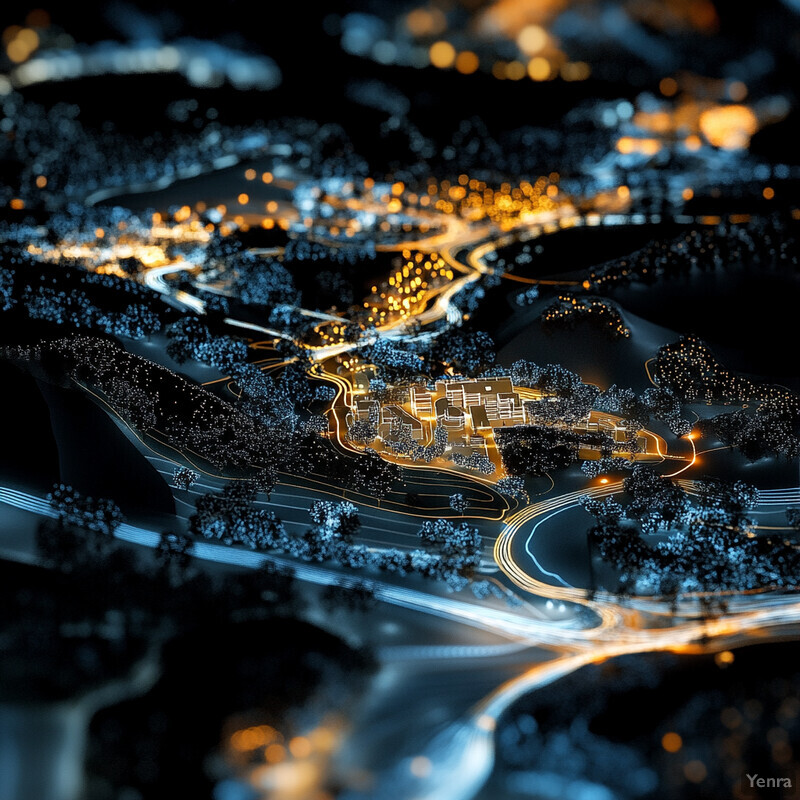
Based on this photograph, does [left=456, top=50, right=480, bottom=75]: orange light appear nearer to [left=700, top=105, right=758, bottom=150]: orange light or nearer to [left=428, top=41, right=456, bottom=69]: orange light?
[left=428, top=41, right=456, bottom=69]: orange light

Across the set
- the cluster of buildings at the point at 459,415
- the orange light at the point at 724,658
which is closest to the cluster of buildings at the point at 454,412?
the cluster of buildings at the point at 459,415

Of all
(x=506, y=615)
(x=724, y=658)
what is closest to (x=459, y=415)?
(x=506, y=615)

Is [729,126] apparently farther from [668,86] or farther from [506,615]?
[506,615]

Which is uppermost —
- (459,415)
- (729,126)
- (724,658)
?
(729,126)

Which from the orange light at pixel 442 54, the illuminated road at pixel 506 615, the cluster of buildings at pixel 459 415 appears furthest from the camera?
the cluster of buildings at pixel 459 415

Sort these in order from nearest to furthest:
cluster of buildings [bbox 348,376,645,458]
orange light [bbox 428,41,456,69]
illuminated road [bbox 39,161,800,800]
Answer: illuminated road [bbox 39,161,800,800]
orange light [bbox 428,41,456,69]
cluster of buildings [bbox 348,376,645,458]

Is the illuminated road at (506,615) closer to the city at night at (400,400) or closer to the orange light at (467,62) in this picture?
the city at night at (400,400)

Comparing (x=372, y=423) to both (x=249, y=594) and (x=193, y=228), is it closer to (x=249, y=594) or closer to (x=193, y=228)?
(x=249, y=594)

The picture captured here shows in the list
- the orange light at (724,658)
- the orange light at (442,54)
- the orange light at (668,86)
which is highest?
the orange light at (442,54)

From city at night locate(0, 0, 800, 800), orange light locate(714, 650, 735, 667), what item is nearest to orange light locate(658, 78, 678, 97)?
city at night locate(0, 0, 800, 800)
